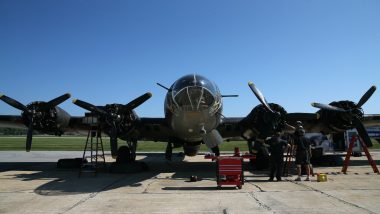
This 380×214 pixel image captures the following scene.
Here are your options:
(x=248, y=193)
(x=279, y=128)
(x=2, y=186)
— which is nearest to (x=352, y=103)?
(x=279, y=128)

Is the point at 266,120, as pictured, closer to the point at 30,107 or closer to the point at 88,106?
the point at 88,106

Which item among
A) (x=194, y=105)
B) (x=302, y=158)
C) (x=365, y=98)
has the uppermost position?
(x=365, y=98)

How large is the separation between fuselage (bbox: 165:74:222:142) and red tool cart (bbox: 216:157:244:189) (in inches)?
85.1

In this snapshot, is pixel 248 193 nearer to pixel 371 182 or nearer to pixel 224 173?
pixel 224 173

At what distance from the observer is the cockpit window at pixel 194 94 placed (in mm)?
11531

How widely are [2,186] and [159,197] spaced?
5272 millimetres

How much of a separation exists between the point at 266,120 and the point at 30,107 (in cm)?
1029

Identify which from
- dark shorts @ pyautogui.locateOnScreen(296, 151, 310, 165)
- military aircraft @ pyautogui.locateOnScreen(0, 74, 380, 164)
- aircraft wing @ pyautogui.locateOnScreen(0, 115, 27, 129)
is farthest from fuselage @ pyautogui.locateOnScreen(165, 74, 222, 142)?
aircraft wing @ pyautogui.locateOnScreen(0, 115, 27, 129)

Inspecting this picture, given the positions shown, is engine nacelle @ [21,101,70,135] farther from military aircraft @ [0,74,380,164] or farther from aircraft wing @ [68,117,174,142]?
aircraft wing @ [68,117,174,142]

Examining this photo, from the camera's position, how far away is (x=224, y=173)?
9.80 m

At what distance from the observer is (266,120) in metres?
14.2

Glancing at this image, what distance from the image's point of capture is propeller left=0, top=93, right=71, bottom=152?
47.1 feet

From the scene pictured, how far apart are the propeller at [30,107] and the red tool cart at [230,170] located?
830 cm

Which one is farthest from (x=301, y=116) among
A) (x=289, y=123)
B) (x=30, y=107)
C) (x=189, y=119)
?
(x=30, y=107)
